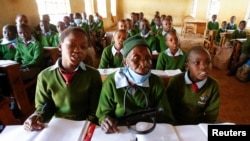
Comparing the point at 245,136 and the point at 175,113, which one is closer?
the point at 245,136

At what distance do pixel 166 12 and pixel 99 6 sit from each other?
474 cm

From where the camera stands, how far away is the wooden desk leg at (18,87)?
1.90m

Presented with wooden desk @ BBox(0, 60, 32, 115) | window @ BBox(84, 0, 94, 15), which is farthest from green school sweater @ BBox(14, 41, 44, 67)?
window @ BBox(84, 0, 94, 15)

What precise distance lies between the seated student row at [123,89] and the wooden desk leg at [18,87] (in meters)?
1.00

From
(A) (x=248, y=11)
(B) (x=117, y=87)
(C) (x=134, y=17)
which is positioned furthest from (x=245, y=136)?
(A) (x=248, y=11)

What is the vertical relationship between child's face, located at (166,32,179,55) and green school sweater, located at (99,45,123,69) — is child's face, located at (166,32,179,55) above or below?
above

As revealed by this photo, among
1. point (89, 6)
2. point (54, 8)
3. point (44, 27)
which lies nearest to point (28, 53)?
point (44, 27)

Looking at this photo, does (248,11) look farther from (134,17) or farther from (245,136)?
(245,136)

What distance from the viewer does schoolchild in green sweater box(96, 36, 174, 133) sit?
965 millimetres

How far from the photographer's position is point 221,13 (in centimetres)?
712

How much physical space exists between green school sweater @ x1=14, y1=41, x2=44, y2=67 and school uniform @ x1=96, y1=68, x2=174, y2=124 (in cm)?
165

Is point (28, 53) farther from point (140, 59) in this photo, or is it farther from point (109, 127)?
point (109, 127)

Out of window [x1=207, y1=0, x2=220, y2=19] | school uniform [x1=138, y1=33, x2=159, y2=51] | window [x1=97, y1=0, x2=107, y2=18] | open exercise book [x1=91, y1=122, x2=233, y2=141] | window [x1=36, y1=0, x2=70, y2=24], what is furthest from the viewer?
window [x1=207, y1=0, x2=220, y2=19]

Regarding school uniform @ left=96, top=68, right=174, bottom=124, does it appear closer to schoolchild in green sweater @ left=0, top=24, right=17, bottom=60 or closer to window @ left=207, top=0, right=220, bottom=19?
schoolchild in green sweater @ left=0, top=24, right=17, bottom=60
